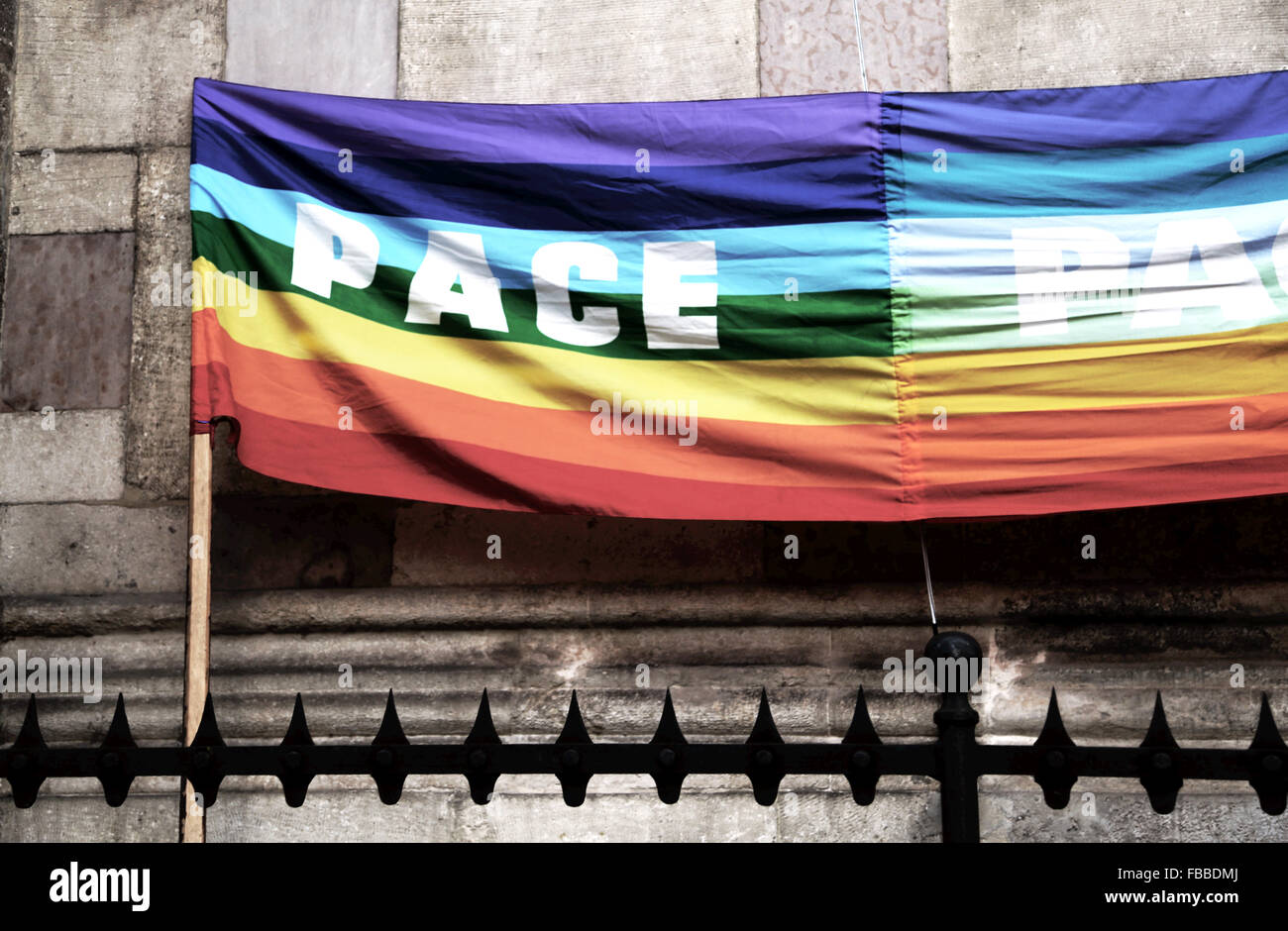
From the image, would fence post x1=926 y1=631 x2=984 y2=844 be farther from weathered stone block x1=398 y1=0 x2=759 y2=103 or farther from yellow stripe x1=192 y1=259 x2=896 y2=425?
weathered stone block x1=398 y1=0 x2=759 y2=103

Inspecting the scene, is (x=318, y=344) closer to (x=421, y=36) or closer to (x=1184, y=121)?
(x=421, y=36)

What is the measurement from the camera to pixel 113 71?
5.03 m

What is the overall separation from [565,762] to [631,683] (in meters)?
2.05

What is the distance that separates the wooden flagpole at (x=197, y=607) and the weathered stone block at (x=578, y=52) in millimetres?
1861

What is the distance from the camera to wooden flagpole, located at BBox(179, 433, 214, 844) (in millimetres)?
3990

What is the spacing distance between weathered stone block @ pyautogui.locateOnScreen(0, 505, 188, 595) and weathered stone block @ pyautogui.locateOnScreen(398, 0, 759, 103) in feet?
6.73

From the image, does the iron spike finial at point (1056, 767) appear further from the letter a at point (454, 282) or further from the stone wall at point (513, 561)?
the letter a at point (454, 282)

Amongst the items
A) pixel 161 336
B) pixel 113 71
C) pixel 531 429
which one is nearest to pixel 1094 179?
pixel 531 429

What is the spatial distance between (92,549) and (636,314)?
240 cm

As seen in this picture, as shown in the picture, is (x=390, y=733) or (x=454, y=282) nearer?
(x=390, y=733)

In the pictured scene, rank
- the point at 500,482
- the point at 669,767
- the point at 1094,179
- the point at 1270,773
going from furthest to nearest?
the point at 1094,179 < the point at 500,482 < the point at 669,767 < the point at 1270,773

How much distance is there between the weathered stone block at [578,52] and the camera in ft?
15.9

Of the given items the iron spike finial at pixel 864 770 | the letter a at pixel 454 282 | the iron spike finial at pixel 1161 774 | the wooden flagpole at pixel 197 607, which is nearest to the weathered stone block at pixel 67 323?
the wooden flagpole at pixel 197 607

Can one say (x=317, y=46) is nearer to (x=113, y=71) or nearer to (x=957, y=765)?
(x=113, y=71)
